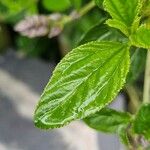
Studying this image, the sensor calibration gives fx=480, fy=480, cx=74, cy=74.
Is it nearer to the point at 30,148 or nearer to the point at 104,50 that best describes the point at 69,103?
the point at 104,50

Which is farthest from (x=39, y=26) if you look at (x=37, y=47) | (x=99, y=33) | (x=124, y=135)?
(x=37, y=47)

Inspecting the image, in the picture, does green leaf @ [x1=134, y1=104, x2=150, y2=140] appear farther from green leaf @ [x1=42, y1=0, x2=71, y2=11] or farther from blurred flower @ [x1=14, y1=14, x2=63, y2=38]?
green leaf @ [x1=42, y1=0, x2=71, y2=11]

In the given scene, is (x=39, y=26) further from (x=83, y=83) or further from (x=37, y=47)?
(x=37, y=47)

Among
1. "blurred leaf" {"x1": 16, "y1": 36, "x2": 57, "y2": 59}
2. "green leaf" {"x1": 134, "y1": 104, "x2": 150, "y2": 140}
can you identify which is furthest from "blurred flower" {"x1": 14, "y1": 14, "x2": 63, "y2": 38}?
"blurred leaf" {"x1": 16, "y1": 36, "x2": 57, "y2": 59}

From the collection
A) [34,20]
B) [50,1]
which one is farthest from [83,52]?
[50,1]

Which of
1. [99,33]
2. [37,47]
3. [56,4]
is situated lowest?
[37,47]
